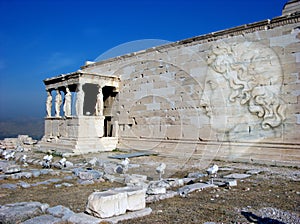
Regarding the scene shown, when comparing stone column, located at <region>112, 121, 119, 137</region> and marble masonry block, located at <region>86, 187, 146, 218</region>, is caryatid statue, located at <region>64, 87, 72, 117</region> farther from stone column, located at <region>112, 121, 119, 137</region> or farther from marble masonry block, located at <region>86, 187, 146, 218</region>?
marble masonry block, located at <region>86, 187, 146, 218</region>

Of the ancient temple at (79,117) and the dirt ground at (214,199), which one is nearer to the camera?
the dirt ground at (214,199)

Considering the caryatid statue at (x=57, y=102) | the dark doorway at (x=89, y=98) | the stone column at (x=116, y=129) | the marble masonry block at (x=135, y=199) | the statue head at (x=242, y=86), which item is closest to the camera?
the marble masonry block at (x=135, y=199)

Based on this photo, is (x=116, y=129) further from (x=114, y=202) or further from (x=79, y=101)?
(x=114, y=202)

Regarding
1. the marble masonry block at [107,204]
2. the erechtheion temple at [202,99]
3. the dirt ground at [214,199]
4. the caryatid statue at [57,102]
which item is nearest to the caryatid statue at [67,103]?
the erechtheion temple at [202,99]

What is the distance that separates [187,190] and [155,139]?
26.5 feet

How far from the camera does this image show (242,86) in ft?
36.4

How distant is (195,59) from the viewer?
1268cm

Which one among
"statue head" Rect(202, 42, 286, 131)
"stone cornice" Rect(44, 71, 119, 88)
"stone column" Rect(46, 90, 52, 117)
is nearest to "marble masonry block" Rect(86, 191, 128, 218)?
"statue head" Rect(202, 42, 286, 131)

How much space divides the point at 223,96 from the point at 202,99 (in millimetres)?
975

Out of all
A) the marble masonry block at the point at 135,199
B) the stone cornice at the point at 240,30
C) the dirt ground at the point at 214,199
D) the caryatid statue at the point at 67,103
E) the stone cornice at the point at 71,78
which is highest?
the stone cornice at the point at 240,30

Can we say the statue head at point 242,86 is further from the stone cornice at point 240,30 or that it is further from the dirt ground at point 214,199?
the dirt ground at point 214,199

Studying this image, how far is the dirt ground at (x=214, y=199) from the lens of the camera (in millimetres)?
4545

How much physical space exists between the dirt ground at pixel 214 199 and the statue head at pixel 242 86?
2.62m

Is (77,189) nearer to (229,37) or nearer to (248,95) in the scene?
(248,95)
